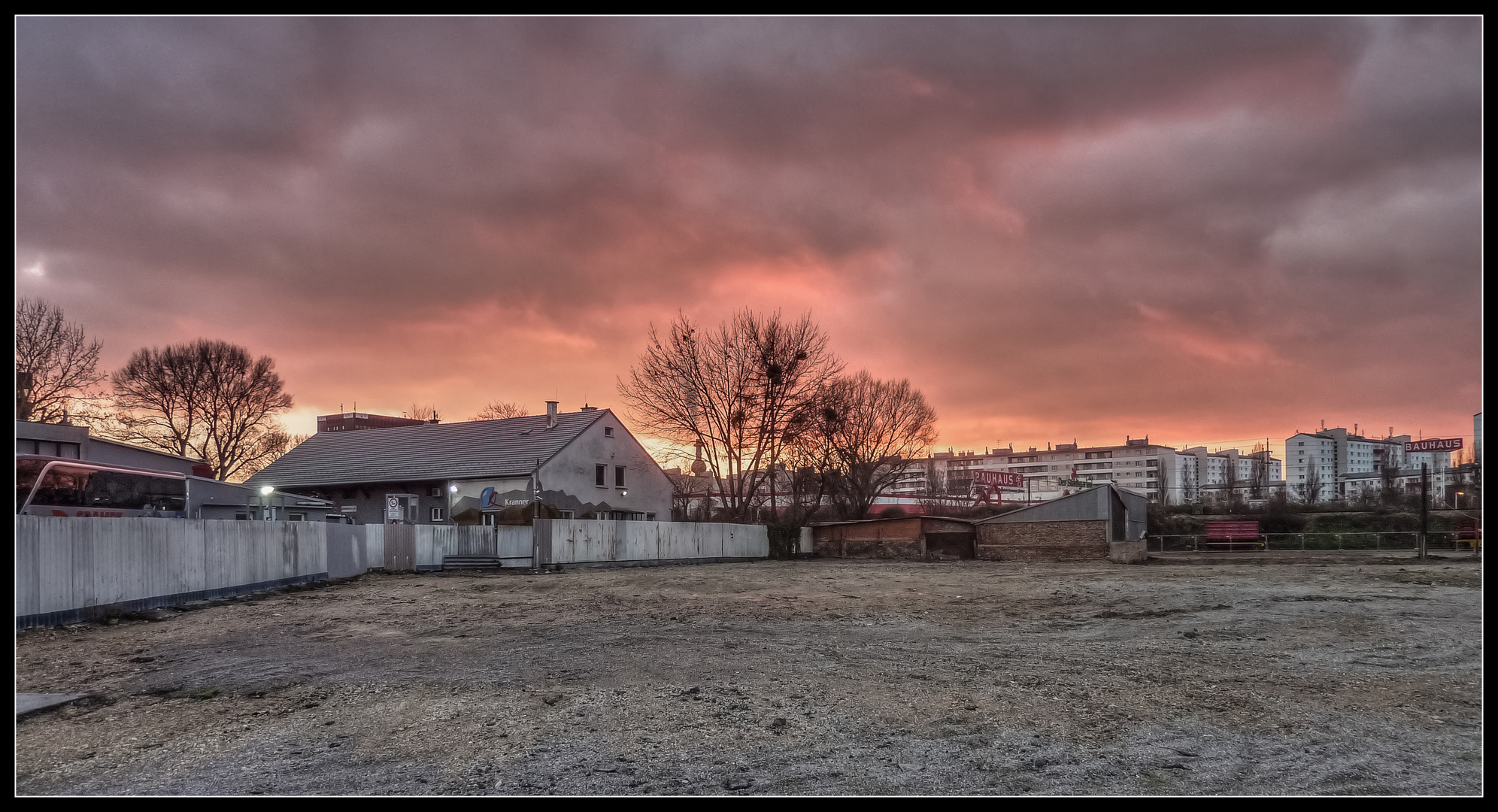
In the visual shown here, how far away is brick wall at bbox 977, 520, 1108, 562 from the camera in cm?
3325

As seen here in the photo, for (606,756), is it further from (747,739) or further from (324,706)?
(324,706)

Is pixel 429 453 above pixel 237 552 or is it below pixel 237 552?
above

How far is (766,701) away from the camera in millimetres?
6762

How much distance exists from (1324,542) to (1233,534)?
4.21 meters

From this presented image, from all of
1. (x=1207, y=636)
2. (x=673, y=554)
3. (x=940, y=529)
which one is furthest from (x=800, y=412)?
(x=1207, y=636)

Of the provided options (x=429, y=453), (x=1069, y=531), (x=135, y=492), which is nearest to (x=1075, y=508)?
(x=1069, y=531)

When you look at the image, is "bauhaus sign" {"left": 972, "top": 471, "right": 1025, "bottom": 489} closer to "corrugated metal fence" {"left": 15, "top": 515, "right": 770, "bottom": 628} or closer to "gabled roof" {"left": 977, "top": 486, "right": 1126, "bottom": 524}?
"gabled roof" {"left": 977, "top": 486, "right": 1126, "bottom": 524}

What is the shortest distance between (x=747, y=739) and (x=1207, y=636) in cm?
720

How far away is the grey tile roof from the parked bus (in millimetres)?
14078

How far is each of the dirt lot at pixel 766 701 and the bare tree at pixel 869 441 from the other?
3213cm

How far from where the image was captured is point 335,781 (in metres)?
4.88

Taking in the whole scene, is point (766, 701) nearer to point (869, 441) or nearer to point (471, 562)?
point (471, 562)

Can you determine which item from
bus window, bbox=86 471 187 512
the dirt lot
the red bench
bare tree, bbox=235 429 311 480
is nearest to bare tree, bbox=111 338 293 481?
bare tree, bbox=235 429 311 480

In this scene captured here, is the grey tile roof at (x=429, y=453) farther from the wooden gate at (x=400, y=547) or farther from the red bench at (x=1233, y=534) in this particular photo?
the red bench at (x=1233, y=534)
